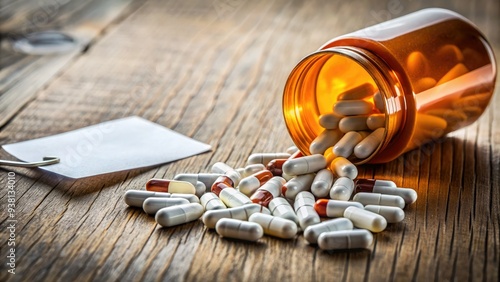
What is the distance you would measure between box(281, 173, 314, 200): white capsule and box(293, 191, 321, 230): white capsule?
0.02 meters

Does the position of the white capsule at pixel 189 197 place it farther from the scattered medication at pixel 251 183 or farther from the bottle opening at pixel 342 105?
the bottle opening at pixel 342 105

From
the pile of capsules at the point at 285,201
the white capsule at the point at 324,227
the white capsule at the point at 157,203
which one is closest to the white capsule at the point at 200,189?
the pile of capsules at the point at 285,201

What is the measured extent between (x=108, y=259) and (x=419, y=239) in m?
0.64

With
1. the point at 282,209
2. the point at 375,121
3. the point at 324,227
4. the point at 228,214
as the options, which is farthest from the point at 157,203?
the point at 375,121

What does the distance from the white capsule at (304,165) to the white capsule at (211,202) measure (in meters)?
0.19

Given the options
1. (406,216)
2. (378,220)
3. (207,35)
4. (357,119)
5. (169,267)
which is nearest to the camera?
(169,267)

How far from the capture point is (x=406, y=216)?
1644 mm

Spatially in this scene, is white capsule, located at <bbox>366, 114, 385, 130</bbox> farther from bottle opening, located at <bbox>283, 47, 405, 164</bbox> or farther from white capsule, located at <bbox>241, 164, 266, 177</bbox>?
white capsule, located at <bbox>241, 164, 266, 177</bbox>

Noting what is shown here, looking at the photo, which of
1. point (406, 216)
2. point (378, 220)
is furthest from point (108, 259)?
point (406, 216)

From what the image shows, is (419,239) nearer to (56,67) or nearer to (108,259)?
(108,259)

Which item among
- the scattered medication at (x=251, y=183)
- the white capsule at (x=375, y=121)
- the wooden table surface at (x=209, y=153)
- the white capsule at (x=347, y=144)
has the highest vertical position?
the white capsule at (x=375, y=121)

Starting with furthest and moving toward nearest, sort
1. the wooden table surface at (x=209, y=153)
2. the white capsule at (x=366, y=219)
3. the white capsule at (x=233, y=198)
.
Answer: the white capsule at (x=233, y=198) → the white capsule at (x=366, y=219) → the wooden table surface at (x=209, y=153)

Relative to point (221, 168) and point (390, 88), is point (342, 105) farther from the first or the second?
point (221, 168)

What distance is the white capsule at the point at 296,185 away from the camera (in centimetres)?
171
